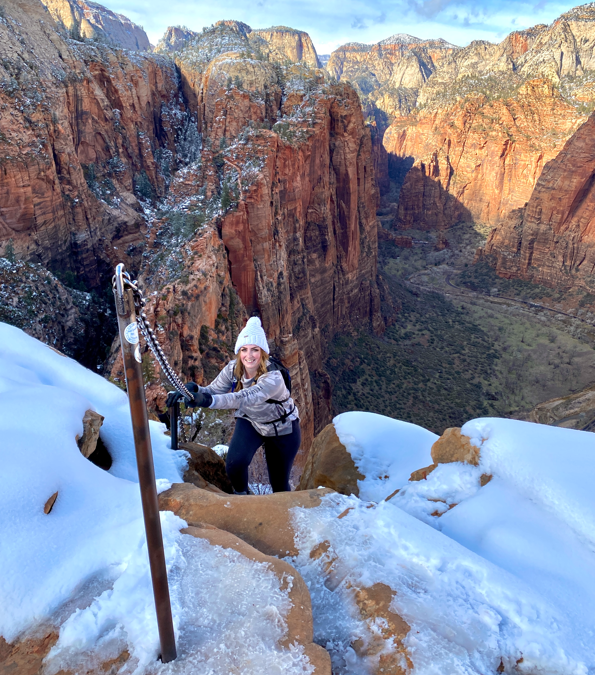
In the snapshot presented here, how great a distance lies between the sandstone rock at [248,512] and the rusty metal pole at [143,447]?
131cm

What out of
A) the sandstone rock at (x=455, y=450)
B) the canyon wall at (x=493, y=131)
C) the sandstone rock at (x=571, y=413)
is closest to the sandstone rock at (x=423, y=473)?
the sandstone rock at (x=455, y=450)

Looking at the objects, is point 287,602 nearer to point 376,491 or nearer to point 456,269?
point 376,491

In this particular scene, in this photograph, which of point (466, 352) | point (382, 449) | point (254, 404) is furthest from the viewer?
point (466, 352)

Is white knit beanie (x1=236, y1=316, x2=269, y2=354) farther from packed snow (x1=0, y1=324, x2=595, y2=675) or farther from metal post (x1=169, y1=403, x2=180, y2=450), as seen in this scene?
packed snow (x1=0, y1=324, x2=595, y2=675)

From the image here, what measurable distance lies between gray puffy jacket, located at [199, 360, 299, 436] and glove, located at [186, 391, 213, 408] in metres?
0.21

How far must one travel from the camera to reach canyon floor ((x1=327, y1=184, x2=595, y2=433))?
28734 mm

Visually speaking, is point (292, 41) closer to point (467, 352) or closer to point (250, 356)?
point (467, 352)

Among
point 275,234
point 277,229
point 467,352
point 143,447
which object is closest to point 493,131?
point 467,352

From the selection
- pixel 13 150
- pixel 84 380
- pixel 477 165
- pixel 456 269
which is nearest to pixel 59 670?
pixel 84 380

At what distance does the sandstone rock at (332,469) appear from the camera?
6324 mm

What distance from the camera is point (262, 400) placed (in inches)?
203

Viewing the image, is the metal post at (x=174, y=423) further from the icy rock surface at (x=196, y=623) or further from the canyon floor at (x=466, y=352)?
the canyon floor at (x=466, y=352)

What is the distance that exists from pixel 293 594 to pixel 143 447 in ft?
6.01

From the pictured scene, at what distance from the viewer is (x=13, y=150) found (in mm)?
17297
